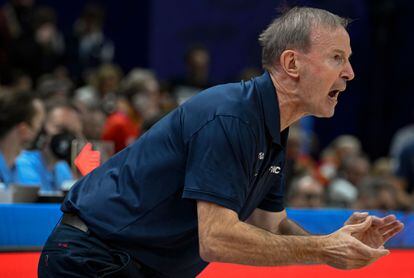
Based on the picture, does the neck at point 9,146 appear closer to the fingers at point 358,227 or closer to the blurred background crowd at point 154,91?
the blurred background crowd at point 154,91

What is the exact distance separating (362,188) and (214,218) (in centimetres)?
531

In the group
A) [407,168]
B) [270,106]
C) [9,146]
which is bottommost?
Result: [407,168]

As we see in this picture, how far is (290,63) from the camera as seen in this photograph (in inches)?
106

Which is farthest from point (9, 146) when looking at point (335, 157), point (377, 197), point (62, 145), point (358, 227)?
point (335, 157)

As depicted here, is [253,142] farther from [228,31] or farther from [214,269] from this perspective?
[228,31]

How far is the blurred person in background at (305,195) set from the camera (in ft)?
23.7

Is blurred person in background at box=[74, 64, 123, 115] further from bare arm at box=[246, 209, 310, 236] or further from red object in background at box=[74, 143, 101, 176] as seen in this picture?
bare arm at box=[246, 209, 310, 236]

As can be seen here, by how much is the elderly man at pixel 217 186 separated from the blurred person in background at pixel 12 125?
2477mm

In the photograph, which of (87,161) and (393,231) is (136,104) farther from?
(393,231)

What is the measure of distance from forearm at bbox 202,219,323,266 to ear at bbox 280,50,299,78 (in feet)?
1.71

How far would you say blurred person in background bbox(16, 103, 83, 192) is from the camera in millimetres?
5660

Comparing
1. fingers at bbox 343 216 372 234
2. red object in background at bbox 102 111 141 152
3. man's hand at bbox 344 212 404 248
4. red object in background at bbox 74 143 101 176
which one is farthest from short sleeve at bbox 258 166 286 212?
red object in background at bbox 102 111 141 152

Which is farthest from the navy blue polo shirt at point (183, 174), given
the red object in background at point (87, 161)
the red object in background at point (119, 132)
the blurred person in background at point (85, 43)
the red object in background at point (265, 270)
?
the blurred person in background at point (85, 43)

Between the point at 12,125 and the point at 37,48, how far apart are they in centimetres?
386
